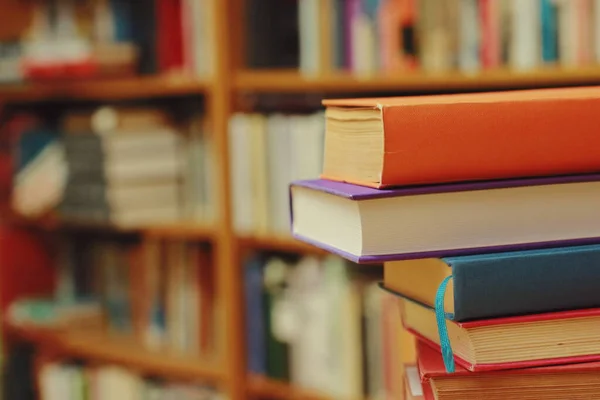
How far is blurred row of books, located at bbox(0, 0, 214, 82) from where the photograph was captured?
68.4 inches

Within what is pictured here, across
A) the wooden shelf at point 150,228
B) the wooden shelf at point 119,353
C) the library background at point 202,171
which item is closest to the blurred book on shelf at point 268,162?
the library background at point 202,171

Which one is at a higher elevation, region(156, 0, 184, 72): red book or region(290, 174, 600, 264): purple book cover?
region(156, 0, 184, 72): red book

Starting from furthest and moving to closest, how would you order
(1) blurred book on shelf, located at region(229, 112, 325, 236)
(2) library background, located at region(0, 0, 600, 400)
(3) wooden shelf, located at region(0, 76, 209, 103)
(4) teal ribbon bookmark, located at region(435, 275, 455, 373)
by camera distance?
(3) wooden shelf, located at region(0, 76, 209, 103), (1) blurred book on shelf, located at region(229, 112, 325, 236), (2) library background, located at region(0, 0, 600, 400), (4) teal ribbon bookmark, located at region(435, 275, 455, 373)

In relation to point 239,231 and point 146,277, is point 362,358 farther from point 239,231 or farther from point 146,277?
point 146,277

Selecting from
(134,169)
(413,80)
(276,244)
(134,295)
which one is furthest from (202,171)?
(413,80)

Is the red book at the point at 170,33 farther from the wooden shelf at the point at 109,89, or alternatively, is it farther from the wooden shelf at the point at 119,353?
the wooden shelf at the point at 119,353

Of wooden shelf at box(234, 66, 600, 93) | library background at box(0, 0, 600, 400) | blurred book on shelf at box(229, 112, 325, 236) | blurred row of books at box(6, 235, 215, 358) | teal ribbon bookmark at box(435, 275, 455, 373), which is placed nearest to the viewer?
teal ribbon bookmark at box(435, 275, 455, 373)

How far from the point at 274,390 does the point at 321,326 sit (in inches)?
7.7

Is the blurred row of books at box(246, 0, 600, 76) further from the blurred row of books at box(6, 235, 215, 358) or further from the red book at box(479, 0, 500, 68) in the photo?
the blurred row of books at box(6, 235, 215, 358)

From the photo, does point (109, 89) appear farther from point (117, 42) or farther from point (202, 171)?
point (202, 171)

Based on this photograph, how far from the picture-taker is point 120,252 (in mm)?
1985

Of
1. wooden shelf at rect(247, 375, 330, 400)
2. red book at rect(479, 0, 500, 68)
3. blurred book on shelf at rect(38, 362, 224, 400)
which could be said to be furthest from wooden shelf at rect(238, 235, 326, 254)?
red book at rect(479, 0, 500, 68)

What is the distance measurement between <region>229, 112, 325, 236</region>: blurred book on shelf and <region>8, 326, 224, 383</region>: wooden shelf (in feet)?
1.19

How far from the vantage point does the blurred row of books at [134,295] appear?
1838 millimetres
